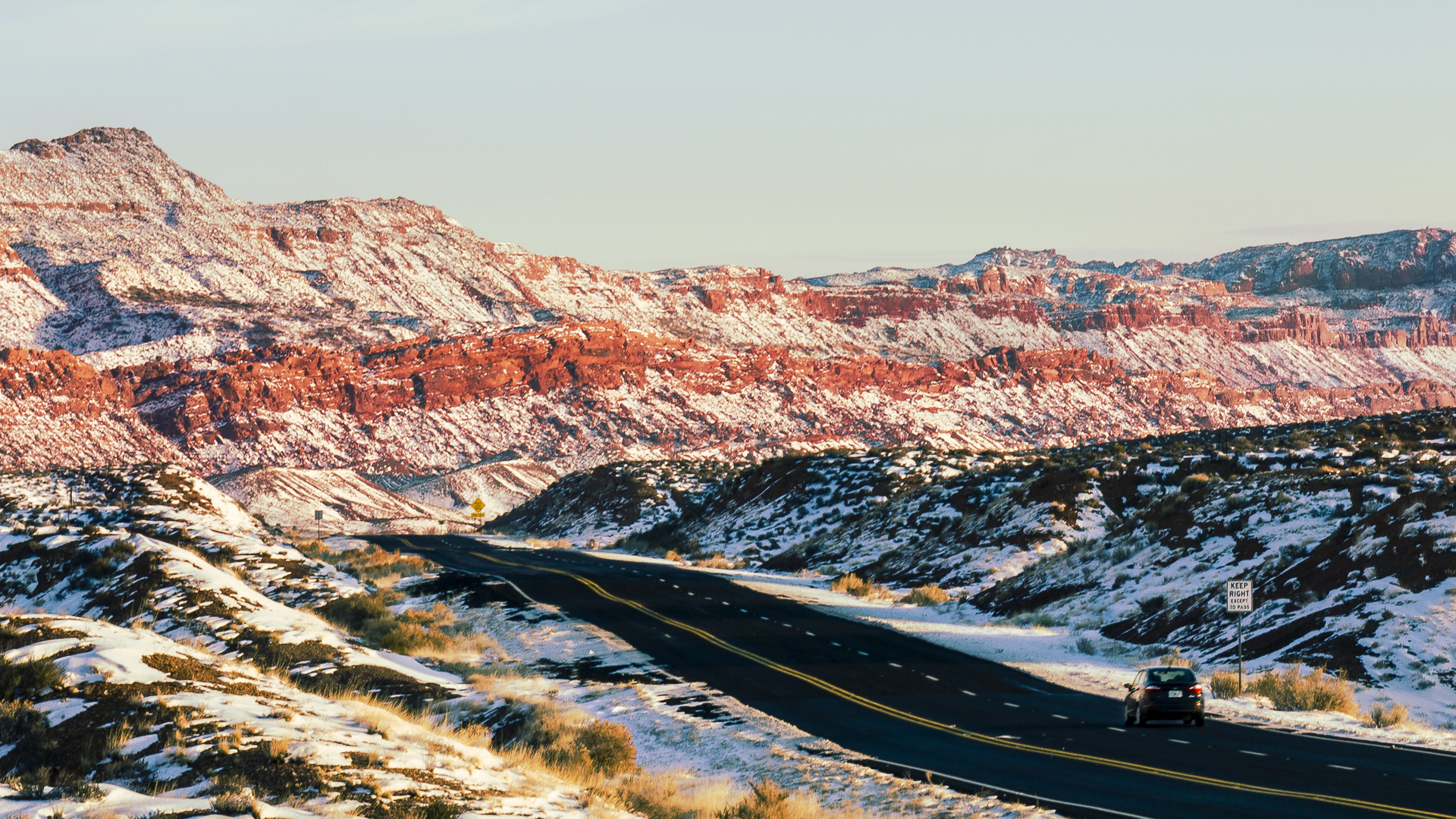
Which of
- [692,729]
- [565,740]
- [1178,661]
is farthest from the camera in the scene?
[1178,661]

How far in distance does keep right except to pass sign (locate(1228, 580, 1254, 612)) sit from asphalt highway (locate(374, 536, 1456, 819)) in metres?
3.01

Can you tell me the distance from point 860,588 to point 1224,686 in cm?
2142

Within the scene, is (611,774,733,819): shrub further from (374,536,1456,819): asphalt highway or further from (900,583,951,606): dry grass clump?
(900,583,951,606): dry grass clump

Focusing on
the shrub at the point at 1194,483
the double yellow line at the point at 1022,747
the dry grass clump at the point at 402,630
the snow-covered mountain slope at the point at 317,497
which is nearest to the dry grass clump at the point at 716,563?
the double yellow line at the point at 1022,747

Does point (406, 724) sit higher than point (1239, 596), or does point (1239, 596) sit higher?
point (1239, 596)

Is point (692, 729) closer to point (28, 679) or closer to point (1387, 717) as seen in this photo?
point (1387, 717)

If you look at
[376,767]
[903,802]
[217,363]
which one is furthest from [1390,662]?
→ [217,363]

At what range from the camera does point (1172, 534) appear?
4069cm

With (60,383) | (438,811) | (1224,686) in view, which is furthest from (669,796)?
(60,383)

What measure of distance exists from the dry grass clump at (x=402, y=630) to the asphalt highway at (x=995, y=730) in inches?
167

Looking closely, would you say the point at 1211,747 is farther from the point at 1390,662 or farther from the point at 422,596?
the point at 422,596

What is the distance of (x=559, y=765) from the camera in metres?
17.8

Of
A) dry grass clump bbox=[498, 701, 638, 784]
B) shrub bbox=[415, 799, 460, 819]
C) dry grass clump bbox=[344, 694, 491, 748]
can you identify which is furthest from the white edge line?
shrub bbox=[415, 799, 460, 819]

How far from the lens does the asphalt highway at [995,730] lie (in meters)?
17.2
